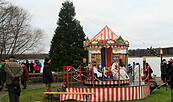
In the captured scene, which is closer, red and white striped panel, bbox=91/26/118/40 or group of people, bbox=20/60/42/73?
red and white striped panel, bbox=91/26/118/40

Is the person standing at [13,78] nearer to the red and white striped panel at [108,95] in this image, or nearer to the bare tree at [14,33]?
the red and white striped panel at [108,95]

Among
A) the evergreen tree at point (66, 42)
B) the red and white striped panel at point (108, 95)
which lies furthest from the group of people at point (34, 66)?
the red and white striped panel at point (108, 95)

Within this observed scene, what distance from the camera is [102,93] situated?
32.6ft

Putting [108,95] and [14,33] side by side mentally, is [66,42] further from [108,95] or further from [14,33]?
[108,95]

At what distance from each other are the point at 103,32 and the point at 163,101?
5.63 m

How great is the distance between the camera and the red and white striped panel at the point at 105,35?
12.6m

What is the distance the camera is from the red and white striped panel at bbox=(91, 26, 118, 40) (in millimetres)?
12556

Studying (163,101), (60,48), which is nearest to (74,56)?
(60,48)

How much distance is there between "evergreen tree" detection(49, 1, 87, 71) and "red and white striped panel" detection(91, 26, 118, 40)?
9.92 metres

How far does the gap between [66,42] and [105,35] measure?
36.5 ft

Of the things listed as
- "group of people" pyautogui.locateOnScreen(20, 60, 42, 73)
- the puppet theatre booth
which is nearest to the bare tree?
"group of people" pyautogui.locateOnScreen(20, 60, 42, 73)

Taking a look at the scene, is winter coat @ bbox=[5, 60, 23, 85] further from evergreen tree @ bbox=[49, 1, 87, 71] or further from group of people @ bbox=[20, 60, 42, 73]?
evergreen tree @ bbox=[49, 1, 87, 71]

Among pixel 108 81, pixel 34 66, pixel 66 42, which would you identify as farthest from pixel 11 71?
pixel 66 42

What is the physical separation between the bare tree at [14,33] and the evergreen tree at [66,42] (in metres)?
5.01
